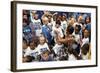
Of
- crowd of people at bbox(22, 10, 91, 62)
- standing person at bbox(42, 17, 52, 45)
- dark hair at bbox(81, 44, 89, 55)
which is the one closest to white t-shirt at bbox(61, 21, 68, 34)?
crowd of people at bbox(22, 10, 91, 62)

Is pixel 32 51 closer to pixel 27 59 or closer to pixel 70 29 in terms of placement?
pixel 27 59

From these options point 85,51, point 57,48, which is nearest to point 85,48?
point 85,51

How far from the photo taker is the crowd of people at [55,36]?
1.87m

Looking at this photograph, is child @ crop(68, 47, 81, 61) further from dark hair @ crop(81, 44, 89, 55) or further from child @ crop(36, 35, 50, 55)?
child @ crop(36, 35, 50, 55)

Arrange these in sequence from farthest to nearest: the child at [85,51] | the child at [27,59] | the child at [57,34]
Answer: the child at [85,51] < the child at [57,34] < the child at [27,59]

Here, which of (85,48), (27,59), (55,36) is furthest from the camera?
(85,48)

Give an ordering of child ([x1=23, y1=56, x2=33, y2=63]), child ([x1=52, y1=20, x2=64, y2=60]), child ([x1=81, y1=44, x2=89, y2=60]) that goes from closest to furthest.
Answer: child ([x1=23, y1=56, x2=33, y2=63]) → child ([x1=52, y1=20, x2=64, y2=60]) → child ([x1=81, y1=44, x2=89, y2=60])

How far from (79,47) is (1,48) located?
2.28 ft

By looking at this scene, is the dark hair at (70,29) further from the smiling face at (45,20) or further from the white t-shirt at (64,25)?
the smiling face at (45,20)

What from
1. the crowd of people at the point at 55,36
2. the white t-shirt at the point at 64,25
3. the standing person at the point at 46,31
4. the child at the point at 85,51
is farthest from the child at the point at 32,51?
the child at the point at 85,51

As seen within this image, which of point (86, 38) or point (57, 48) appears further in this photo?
point (86, 38)

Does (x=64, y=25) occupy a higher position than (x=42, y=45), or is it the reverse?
(x=64, y=25)

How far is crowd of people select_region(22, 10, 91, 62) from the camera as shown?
187cm

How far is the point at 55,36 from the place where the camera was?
1.97 metres
